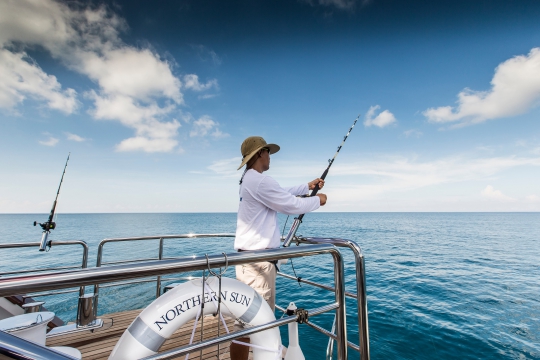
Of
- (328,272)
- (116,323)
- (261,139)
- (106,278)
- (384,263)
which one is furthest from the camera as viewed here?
(384,263)

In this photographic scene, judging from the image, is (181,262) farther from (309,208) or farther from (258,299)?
(309,208)

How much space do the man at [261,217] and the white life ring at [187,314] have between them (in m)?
0.46

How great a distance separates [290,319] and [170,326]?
63cm

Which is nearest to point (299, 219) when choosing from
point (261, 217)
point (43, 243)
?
point (261, 217)

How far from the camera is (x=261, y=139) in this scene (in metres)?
2.35

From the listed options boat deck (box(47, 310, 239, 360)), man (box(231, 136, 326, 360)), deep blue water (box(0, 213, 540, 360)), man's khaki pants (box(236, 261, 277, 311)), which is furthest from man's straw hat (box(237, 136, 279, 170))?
deep blue water (box(0, 213, 540, 360))

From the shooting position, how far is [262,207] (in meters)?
2.11

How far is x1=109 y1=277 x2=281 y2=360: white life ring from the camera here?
127cm

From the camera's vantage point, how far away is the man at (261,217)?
2006 mm

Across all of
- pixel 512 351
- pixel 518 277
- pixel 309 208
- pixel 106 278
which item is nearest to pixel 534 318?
pixel 512 351

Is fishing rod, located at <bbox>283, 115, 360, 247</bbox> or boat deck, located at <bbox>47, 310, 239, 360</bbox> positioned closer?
fishing rod, located at <bbox>283, 115, 360, 247</bbox>

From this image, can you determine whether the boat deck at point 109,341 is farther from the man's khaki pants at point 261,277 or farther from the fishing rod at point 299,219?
the fishing rod at point 299,219

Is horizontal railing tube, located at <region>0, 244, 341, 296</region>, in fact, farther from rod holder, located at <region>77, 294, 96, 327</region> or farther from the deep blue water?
the deep blue water

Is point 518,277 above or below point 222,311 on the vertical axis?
below
